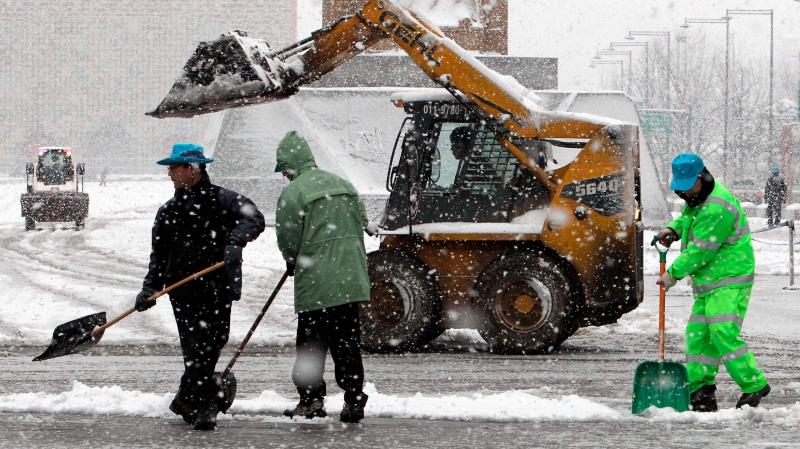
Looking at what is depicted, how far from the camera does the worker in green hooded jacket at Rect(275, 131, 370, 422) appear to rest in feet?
25.5

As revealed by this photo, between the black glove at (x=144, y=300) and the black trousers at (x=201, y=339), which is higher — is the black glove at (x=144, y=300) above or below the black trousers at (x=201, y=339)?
above

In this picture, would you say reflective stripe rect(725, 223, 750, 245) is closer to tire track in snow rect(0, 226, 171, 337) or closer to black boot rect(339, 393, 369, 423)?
black boot rect(339, 393, 369, 423)

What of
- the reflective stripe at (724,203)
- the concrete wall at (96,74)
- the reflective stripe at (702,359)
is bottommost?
the reflective stripe at (702,359)

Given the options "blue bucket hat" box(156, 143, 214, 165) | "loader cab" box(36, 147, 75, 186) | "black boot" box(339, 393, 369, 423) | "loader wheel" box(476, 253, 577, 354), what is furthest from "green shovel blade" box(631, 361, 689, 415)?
"loader cab" box(36, 147, 75, 186)

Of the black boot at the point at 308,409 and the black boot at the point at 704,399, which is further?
the black boot at the point at 704,399

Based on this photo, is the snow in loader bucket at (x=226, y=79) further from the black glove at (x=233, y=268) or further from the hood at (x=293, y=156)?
the black glove at (x=233, y=268)

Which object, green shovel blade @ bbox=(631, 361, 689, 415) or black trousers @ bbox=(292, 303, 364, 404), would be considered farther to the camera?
green shovel blade @ bbox=(631, 361, 689, 415)

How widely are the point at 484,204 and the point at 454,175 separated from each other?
1.29 ft

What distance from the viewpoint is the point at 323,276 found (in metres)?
7.76

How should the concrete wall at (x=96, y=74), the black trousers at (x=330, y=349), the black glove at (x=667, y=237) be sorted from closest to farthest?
the black trousers at (x=330, y=349) < the black glove at (x=667, y=237) < the concrete wall at (x=96, y=74)

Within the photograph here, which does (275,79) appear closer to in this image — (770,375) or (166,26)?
(770,375)

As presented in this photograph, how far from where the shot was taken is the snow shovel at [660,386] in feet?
26.2

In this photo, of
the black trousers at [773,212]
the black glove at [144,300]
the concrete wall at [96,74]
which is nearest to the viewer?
the black glove at [144,300]

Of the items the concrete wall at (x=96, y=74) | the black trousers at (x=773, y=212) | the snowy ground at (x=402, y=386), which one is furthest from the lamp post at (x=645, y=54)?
the concrete wall at (x=96, y=74)
